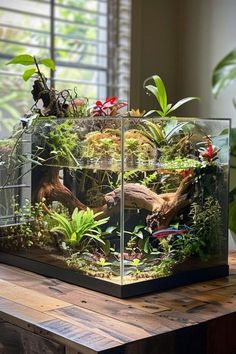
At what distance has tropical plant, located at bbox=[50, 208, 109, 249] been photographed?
1538 mm

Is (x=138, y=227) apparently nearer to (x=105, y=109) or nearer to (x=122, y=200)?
(x=122, y=200)

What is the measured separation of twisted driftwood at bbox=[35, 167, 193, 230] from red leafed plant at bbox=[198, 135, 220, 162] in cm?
9

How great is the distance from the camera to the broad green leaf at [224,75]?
1.64 m

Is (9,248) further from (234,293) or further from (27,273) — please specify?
(234,293)

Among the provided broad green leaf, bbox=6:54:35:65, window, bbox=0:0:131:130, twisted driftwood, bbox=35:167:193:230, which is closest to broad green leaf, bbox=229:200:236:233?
twisted driftwood, bbox=35:167:193:230

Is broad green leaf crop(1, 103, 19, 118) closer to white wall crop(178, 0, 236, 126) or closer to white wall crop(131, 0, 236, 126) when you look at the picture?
white wall crop(131, 0, 236, 126)

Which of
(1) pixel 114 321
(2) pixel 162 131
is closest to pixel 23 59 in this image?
(2) pixel 162 131

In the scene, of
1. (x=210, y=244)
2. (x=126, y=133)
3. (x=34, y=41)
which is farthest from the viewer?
(x=34, y=41)

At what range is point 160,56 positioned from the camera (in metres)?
2.70

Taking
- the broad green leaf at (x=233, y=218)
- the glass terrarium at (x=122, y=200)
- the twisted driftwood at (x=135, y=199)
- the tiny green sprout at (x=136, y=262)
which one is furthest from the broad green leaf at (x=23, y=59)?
the broad green leaf at (x=233, y=218)

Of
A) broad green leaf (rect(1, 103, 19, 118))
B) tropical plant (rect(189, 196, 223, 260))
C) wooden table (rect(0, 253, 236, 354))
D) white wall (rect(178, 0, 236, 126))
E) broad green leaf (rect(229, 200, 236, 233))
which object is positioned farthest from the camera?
white wall (rect(178, 0, 236, 126))

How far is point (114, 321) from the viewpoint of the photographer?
1.27 meters

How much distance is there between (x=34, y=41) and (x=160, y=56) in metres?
0.62

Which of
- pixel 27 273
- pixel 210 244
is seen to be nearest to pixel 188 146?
pixel 210 244
